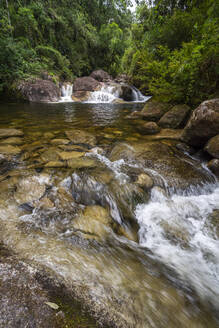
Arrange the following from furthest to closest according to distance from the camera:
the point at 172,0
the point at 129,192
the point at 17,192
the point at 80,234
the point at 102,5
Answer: the point at 102,5 < the point at 172,0 < the point at 129,192 < the point at 17,192 < the point at 80,234

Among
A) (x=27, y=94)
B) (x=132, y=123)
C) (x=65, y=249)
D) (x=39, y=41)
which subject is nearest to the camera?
(x=65, y=249)

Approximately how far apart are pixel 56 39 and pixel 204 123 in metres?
20.5

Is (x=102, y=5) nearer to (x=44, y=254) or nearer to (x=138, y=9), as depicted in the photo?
(x=138, y=9)

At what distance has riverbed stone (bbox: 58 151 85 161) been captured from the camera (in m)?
3.17

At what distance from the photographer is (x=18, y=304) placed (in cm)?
82

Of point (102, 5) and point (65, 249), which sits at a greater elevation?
point (102, 5)

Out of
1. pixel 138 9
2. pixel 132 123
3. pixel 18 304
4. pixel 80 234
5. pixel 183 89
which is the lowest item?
pixel 80 234

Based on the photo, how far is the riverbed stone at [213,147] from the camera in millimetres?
3127

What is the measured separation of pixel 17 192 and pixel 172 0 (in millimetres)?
10756

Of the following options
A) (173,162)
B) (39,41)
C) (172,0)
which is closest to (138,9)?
(172,0)

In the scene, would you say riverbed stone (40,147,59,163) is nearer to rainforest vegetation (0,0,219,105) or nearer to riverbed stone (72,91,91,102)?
rainforest vegetation (0,0,219,105)

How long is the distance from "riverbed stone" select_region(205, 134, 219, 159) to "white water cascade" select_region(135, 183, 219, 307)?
81 cm

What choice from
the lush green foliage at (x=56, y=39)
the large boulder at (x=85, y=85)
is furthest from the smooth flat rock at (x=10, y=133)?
the large boulder at (x=85, y=85)

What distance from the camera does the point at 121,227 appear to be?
2.11 metres
